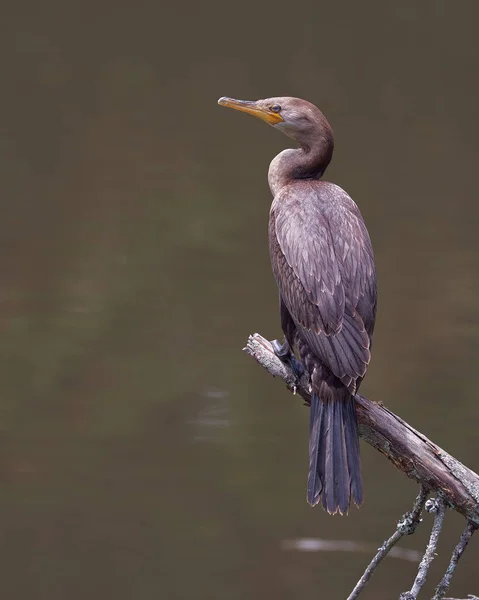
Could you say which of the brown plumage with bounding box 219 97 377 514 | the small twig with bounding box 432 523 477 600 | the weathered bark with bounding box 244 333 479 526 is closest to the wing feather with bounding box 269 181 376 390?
the brown plumage with bounding box 219 97 377 514

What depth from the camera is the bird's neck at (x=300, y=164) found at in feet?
11.4

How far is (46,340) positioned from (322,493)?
3229mm

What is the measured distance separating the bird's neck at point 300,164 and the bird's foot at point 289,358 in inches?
18.8

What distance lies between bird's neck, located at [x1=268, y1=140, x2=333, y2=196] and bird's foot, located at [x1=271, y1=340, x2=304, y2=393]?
478 mm

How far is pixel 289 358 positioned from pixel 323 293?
0.71ft

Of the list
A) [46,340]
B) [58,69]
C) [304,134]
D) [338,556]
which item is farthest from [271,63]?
[304,134]

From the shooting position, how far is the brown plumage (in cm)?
301

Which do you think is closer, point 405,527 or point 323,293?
point 405,527

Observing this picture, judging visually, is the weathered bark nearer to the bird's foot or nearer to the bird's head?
the bird's foot

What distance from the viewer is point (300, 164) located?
11.5 feet

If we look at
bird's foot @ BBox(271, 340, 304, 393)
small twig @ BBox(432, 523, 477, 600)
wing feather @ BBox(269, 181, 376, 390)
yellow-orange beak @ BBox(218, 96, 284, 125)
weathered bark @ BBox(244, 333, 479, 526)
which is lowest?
small twig @ BBox(432, 523, 477, 600)

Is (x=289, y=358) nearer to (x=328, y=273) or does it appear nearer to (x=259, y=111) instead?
(x=328, y=273)

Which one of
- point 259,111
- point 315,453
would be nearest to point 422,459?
point 315,453

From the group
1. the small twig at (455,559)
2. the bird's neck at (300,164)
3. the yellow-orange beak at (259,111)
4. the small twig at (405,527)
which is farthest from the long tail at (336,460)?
the yellow-orange beak at (259,111)
